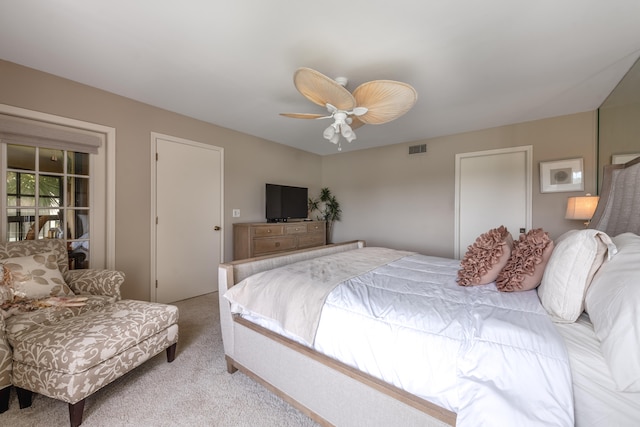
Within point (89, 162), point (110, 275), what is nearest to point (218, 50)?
point (89, 162)

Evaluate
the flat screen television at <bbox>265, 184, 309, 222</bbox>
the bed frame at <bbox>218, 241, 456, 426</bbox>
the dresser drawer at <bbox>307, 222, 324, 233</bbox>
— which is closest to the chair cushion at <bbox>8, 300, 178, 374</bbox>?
the bed frame at <bbox>218, 241, 456, 426</bbox>

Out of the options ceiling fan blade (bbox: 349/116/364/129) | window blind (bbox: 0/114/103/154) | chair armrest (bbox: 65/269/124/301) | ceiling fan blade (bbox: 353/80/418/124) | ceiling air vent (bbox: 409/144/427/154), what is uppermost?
ceiling air vent (bbox: 409/144/427/154)

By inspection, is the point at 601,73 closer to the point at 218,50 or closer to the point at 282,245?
the point at 218,50

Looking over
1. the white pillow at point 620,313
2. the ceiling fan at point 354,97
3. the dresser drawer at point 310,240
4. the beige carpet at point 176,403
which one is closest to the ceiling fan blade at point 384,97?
the ceiling fan at point 354,97

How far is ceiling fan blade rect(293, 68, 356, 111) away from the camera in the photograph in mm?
1585

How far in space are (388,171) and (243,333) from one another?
3.67 metres

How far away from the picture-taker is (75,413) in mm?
1303

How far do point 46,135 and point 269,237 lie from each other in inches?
98.8

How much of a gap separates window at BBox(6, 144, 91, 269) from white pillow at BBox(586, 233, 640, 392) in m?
3.70

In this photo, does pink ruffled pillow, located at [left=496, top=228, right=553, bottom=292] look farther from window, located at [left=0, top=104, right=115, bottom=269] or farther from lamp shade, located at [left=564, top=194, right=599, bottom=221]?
A: window, located at [left=0, top=104, right=115, bottom=269]

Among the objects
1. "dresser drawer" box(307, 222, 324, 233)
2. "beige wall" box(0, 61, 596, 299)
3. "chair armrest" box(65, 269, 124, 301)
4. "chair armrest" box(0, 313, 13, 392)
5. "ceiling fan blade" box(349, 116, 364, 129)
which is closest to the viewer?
"chair armrest" box(0, 313, 13, 392)

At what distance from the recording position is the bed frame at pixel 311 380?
99 centimetres

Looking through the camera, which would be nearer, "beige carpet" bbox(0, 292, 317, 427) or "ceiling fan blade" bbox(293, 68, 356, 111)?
"beige carpet" bbox(0, 292, 317, 427)

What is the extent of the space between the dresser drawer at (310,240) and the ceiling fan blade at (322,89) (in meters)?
2.67
